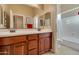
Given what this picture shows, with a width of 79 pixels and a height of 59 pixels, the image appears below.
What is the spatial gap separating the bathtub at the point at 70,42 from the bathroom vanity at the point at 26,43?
158mm

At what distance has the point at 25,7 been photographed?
1.25 metres

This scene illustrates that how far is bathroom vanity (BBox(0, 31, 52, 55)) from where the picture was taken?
47.3 inches

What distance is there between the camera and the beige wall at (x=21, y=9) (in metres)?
1.23

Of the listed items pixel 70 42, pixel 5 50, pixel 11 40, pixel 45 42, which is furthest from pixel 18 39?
pixel 70 42

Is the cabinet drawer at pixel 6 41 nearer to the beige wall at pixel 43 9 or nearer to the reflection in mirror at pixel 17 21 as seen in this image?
the reflection in mirror at pixel 17 21

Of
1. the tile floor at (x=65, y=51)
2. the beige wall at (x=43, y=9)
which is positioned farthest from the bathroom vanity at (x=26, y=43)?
the beige wall at (x=43, y=9)

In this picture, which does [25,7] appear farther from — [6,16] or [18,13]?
[6,16]

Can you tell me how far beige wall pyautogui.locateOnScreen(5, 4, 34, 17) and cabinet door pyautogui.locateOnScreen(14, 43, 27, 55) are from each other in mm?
354

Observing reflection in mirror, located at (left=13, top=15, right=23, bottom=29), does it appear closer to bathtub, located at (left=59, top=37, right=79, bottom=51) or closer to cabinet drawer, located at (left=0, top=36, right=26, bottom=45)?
cabinet drawer, located at (left=0, top=36, right=26, bottom=45)

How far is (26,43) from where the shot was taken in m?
1.31

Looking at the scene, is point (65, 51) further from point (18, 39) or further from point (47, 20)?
point (18, 39)

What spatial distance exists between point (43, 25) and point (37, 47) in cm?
26

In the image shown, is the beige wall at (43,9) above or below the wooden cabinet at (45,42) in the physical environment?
above
